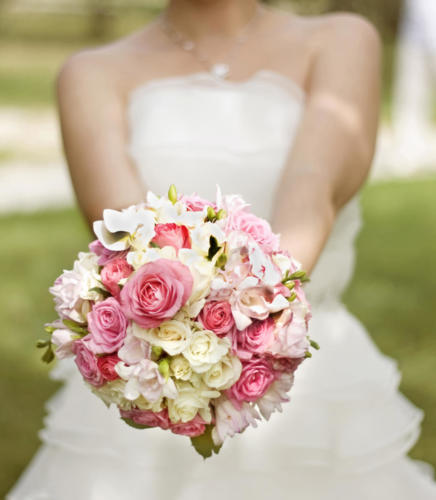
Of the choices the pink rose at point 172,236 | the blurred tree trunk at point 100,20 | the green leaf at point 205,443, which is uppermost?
the pink rose at point 172,236

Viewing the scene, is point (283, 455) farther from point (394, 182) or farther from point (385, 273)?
point (394, 182)

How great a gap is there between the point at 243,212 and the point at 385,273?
5786mm

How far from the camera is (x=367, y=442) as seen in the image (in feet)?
9.66

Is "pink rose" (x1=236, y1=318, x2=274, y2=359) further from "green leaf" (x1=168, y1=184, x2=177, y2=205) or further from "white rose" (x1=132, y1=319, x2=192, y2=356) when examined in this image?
"green leaf" (x1=168, y1=184, x2=177, y2=205)

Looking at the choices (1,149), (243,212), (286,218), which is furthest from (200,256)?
(1,149)

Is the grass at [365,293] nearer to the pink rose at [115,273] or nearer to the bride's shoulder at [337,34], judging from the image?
the bride's shoulder at [337,34]

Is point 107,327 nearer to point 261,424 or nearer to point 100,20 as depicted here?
point 261,424

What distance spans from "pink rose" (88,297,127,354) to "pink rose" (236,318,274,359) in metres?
0.24

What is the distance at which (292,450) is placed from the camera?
113 inches

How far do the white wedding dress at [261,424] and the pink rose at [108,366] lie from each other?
3.16 feet

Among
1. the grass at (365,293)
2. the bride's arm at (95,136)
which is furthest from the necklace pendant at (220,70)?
the grass at (365,293)

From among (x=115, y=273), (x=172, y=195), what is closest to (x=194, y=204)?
(x=172, y=195)

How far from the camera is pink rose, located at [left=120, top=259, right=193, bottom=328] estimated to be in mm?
1846

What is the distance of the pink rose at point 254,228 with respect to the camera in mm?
2010
